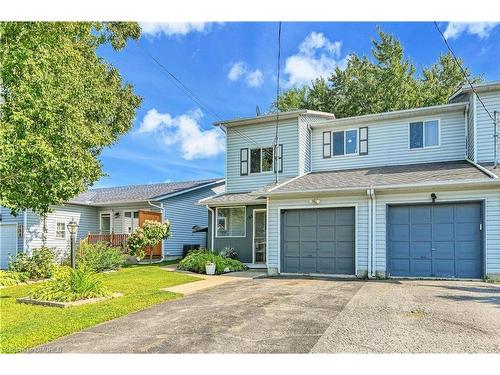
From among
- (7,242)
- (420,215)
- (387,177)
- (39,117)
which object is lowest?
(7,242)

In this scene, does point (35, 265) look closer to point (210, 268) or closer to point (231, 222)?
point (210, 268)

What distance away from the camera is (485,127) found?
12031mm

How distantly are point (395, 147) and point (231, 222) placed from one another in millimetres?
6501

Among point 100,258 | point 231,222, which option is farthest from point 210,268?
point 100,258

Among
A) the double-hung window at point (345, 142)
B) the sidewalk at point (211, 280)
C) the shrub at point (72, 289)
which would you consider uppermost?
the double-hung window at point (345, 142)

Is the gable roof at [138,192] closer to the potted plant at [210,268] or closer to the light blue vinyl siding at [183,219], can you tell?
the light blue vinyl siding at [183,219]

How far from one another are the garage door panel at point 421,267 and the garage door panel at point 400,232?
67cm

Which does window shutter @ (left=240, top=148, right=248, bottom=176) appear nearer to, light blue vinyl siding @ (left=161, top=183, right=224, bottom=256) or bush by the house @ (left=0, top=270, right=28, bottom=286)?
light blue vinyl siding @ (left=161, top=183, right=224, bottom=256)

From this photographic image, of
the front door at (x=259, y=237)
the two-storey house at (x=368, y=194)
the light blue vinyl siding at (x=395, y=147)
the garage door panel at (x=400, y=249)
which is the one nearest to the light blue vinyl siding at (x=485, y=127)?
the two-storey house at (x=368, y=194)

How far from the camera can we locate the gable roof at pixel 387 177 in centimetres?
1077

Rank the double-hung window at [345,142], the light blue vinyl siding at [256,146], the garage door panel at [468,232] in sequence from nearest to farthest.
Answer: the garage door panel at [468,232] → the double-hung window at [345,142] → the light blue vinyl siding at [256,146]

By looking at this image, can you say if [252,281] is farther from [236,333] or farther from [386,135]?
[386,135]

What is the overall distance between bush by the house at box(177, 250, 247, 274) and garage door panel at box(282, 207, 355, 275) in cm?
186

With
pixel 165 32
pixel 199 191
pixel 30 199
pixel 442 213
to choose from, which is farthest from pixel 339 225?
pixel 199 191
